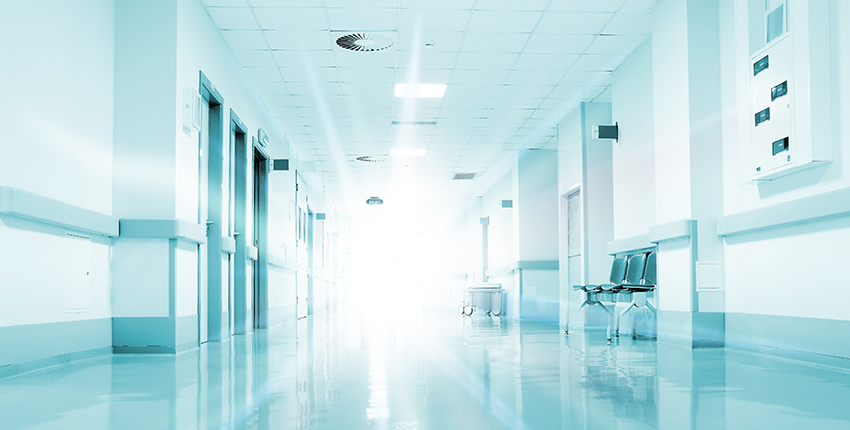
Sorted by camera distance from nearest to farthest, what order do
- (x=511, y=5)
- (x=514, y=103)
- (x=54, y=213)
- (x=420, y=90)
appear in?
(x=54, y=213)
(x=511, y=5)
(x=420, y=90)
(x=514, y=103)

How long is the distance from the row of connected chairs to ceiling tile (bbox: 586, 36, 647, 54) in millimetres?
2330

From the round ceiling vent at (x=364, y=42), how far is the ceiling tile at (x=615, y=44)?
2.27m

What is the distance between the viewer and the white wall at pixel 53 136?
3.54m

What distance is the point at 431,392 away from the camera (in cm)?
296

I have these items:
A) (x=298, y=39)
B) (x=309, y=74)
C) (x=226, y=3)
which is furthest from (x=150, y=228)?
(x=309, y=74)

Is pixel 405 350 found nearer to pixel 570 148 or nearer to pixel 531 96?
pixel 531 96

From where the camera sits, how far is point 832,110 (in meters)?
4.00

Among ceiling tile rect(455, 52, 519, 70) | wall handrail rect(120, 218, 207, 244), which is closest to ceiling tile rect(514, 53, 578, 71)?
ceiling tile rect(455, 52, 519, 70)

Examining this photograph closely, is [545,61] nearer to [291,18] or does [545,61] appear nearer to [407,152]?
[291,18]

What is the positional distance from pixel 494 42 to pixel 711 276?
3272 millimetres

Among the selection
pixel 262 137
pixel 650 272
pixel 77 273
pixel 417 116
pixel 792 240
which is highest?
pixel 417 116

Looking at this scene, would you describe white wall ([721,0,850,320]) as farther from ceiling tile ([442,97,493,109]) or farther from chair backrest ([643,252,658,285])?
ceiling tile ([442,97,493,109])

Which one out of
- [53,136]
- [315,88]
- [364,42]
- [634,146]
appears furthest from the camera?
[315,88]

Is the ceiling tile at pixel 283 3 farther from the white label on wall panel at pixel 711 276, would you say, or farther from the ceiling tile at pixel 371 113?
the white label on wall panel at pixel 711 276
